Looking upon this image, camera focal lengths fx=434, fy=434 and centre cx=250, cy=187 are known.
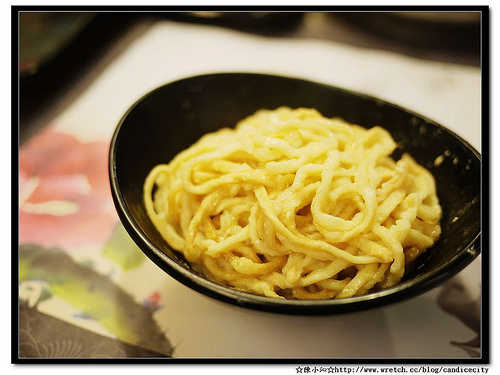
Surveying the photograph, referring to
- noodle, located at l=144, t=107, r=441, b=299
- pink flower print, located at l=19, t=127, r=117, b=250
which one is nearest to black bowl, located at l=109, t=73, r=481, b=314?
noodle, located at l=144, t=107, r=441, b=299

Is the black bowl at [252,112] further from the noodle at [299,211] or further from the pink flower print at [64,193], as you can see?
the pink flower print at [64,193]

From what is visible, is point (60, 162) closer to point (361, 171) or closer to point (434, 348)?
point (361, 171)

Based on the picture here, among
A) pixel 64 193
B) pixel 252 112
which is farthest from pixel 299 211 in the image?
pixel 64 193

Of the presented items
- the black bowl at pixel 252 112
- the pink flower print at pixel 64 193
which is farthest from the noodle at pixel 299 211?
the pink flower print at pixel 64 193

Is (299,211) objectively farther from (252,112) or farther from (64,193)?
(64,193)

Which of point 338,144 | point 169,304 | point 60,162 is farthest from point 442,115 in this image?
point 60,162

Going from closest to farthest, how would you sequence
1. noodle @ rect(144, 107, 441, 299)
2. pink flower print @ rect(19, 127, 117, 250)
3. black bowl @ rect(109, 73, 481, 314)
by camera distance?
black bowl @ rect(109, 73, 481, 314)
noodle @ rect(144, 107, 441, 299)
pink flower print @ rect(19, 127, 117, 250)

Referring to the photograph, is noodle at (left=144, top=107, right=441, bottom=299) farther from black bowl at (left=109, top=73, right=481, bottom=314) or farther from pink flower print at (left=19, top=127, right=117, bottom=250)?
pink flower print at (left=19, top=127, right=117, bottom=250)
